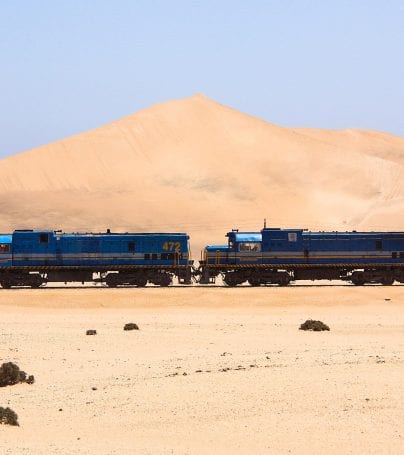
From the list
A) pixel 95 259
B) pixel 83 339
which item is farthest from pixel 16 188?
pixel 83 339

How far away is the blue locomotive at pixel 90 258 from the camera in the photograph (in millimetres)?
54375

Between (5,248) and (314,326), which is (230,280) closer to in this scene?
(5,248)

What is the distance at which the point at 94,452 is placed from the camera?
49.5ft

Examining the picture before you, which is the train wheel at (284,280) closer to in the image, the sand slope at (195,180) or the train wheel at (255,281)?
the train wheel at (255,281)

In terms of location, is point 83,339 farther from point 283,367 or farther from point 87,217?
point 87,217

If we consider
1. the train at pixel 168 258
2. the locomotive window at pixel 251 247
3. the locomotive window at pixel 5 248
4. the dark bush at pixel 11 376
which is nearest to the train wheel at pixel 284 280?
the train at pixel 168 258

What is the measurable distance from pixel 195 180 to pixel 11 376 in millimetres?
118382

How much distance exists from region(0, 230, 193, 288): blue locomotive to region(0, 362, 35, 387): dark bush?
31882 millimetres

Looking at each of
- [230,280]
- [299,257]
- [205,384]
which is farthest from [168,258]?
[205,384]

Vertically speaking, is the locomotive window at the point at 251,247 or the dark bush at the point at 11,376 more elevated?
the locomotive window at the point at 251,247

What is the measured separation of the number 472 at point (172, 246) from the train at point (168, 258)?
2.3 inches

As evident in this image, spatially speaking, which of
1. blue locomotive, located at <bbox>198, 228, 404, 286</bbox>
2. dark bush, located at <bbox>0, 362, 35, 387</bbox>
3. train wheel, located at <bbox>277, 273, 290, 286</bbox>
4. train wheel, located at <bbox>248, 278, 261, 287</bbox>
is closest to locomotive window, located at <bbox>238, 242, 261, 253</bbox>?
blue locomotive, located at <bbox>198, 228, 404, 286</bbox>

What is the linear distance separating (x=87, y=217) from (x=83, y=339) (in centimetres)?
8788

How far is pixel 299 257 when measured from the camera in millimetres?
54938
